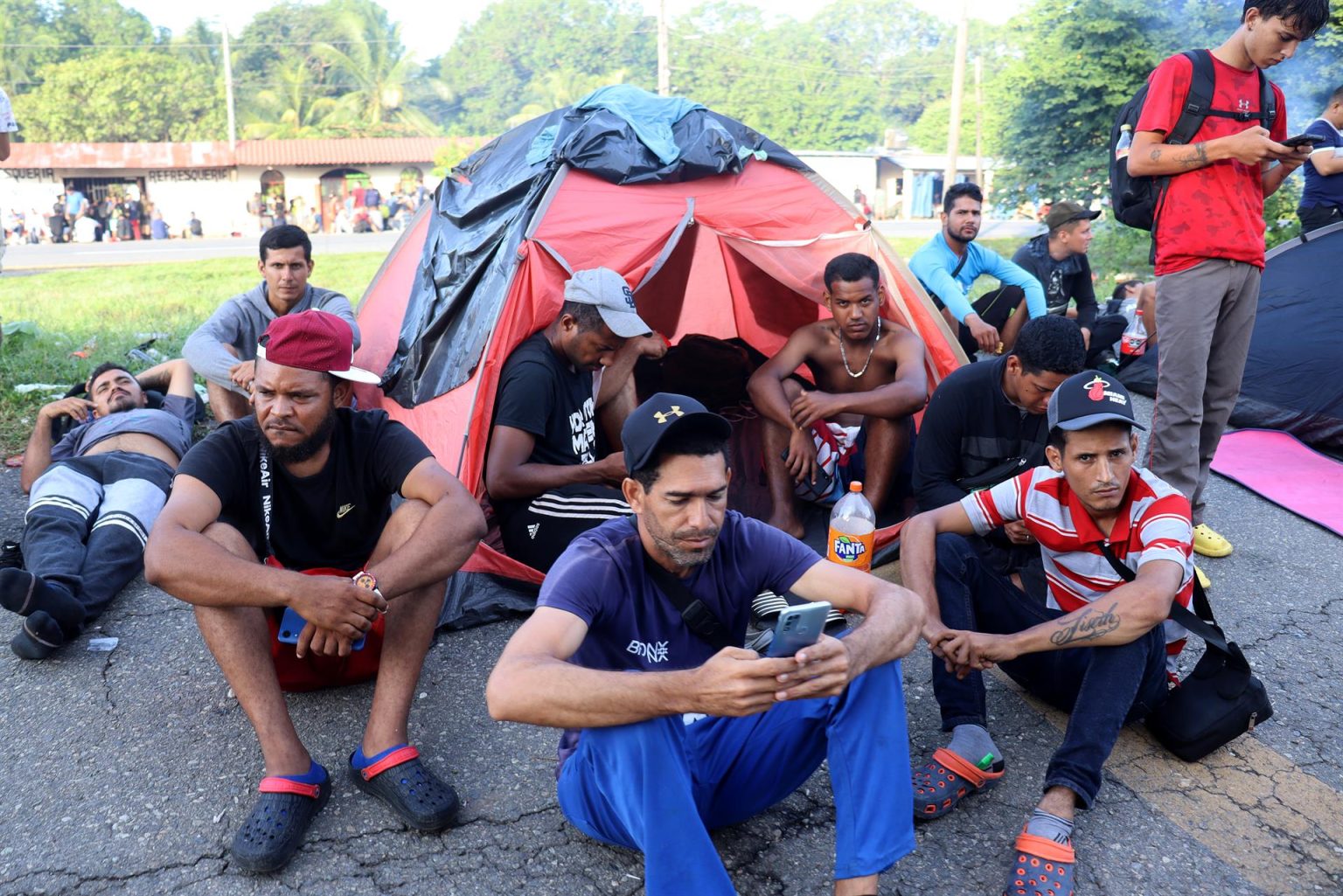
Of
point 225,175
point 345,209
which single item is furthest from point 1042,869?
point 225,175

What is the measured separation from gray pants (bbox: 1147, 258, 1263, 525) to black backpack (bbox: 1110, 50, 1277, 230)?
30 centimetres

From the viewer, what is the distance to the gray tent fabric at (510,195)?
15.2ft

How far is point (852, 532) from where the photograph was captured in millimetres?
4020

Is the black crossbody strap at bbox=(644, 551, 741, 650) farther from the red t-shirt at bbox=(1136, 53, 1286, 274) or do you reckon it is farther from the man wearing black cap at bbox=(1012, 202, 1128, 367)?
the man wearing black cap at bbox=(1012, 202, 1128, 367)

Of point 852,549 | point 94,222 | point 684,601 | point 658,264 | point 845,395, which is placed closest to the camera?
point 684,601

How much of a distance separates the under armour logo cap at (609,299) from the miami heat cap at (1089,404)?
66.6 inches

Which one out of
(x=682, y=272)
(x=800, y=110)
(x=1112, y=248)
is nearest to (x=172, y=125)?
(x=800, y=110)

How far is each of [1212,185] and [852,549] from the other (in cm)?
198

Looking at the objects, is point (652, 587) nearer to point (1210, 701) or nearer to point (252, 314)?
point (1210, 701)

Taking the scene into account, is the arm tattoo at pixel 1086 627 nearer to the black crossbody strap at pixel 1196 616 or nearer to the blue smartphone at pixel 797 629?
the black crossbody strap at pixel 1196 616

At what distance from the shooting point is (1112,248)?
1305cm

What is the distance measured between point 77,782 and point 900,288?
12.8 feet

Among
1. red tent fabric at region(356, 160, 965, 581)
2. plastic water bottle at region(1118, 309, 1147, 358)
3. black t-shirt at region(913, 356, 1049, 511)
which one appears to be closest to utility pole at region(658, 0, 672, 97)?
plastic water bottle at region(1118, 309, 1147, 358)

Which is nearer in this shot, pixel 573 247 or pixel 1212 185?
pixel 1212 185
